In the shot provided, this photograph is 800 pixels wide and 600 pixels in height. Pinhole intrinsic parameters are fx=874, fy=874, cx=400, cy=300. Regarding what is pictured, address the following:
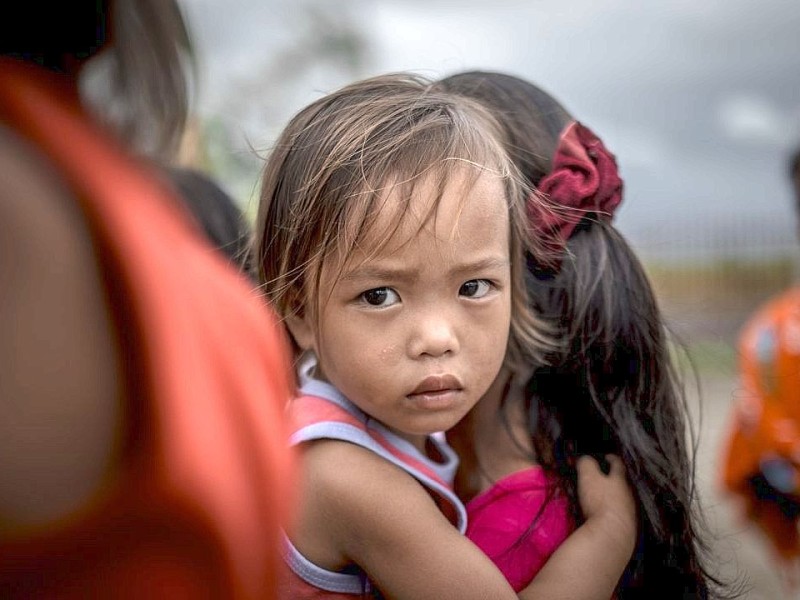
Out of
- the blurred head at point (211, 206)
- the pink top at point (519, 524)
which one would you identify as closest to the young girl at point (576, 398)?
the pink top at point (519, 524)

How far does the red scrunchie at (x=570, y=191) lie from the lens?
1.21 metres

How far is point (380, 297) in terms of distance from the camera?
1.04 meters

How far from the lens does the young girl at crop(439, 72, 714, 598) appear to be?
123 cm

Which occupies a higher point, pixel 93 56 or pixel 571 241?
pixel 93 56

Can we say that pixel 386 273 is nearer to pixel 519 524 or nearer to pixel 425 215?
pixel 425 215

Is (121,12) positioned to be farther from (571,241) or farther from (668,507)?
(668,507)

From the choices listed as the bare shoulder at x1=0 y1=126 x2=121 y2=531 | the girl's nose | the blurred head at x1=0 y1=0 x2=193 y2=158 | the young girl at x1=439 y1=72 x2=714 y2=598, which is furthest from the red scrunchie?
the bare shoulder at x1=0 y1=126 x2=121 y2=531

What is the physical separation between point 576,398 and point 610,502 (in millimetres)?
161

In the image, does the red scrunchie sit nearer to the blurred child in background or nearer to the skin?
the skin

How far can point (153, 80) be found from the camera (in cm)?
68

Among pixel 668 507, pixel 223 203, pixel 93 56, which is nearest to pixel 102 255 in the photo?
pixel 93 56

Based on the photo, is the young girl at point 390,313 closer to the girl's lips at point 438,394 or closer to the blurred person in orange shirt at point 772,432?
the girl's lips at point 438,394

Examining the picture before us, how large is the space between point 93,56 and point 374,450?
2.10ft

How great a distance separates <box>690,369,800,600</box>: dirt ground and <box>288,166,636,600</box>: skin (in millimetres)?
284
